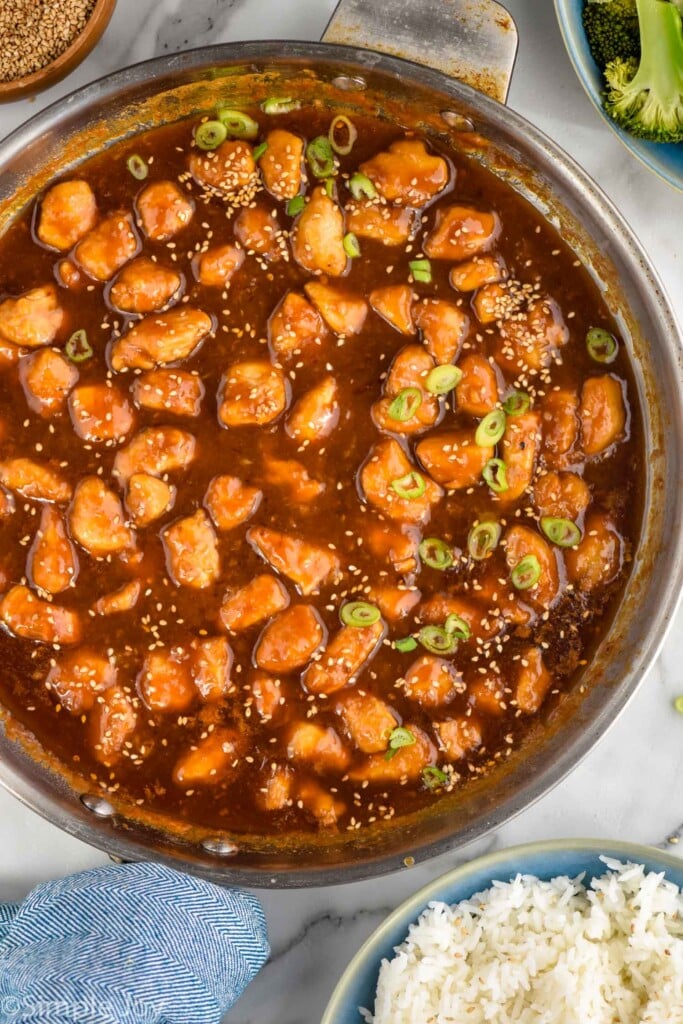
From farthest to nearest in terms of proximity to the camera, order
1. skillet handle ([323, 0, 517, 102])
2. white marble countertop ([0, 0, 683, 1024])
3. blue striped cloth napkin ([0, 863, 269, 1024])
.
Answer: white marble countertop ([0, 0, 683, 1024]), skillet handle ([323, 0, 517, 102]), blue striped cloth napkin ([0, 863, 269, 1024])

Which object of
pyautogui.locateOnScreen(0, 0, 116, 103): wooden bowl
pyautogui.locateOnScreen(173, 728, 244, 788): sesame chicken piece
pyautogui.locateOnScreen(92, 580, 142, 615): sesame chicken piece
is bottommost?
pyautogui.locateOnScreen(173, 728, 244, 788): sesame chicken piece

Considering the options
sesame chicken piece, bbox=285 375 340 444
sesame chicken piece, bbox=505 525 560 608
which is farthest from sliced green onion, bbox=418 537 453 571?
sesame chicken piece, bbox=285 375 340 444

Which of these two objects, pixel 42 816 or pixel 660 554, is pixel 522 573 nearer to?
pixel 660 554

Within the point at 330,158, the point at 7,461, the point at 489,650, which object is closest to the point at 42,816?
the point at 7,461

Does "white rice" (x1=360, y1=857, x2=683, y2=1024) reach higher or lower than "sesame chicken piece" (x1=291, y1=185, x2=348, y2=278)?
lower

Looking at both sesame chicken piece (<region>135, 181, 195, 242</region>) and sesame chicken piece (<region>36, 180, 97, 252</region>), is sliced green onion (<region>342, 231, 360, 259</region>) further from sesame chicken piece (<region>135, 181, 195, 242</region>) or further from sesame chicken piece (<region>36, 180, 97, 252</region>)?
sesame chicken piece (<region>36, 180, 97, 252</region>)
